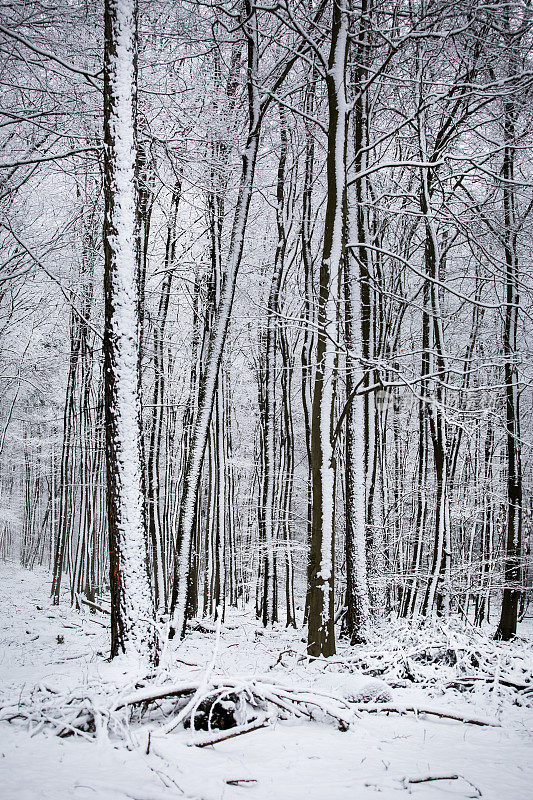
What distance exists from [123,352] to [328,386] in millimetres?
2821

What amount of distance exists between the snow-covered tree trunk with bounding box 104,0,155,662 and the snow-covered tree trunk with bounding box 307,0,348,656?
235 cm

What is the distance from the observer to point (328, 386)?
6586 mm

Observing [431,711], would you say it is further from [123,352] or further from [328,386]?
[123,352]

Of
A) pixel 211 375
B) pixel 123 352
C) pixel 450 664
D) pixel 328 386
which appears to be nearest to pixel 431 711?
pixel 450 664

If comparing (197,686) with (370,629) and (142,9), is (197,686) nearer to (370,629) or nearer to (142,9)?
(370,629)

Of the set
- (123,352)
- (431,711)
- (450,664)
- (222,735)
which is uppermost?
(123,352)

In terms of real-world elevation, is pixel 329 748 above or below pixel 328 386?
below

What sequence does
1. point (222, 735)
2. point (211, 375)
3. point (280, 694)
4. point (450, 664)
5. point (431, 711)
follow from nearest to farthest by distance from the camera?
point (222, 735)
point (280, 694)
point (431, 711)
point (450, 664)
point (211, 375)

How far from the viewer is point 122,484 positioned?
4.82m

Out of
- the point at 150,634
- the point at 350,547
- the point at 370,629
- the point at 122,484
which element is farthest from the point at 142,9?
the point at 370,629

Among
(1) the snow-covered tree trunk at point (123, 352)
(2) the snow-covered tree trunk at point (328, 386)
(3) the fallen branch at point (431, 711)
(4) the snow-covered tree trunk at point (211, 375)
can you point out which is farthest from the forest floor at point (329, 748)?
(4) the snow-covered tree trunk at point (211, 375)

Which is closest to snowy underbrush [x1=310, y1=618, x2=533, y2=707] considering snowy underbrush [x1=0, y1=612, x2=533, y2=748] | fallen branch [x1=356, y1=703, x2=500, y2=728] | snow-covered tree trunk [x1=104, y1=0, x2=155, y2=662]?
snowy underbrush [x1=0, y1=612, x2=533, y2=748]

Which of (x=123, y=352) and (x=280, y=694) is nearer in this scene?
(x=280, y=694)

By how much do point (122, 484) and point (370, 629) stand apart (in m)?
5.42
